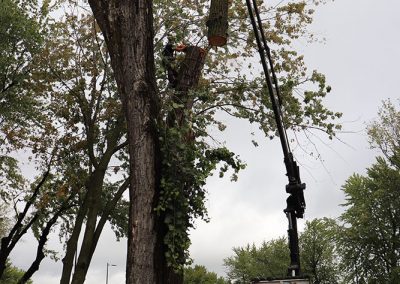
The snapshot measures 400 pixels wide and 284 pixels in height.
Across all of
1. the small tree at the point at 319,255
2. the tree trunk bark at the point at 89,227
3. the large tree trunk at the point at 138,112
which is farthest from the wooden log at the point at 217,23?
the small tree at the point at 319,255

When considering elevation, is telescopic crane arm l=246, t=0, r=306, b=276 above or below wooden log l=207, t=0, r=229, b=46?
below

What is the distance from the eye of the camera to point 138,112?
21.0 feet

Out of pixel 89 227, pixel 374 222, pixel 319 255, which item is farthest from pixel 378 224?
pixel 89 227

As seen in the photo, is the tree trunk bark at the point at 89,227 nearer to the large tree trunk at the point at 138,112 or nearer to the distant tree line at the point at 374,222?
the large tree trunk at the point at 138,112

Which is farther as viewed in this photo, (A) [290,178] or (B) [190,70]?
(B) [190,70]

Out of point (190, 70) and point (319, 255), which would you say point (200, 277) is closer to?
point (319, 255)

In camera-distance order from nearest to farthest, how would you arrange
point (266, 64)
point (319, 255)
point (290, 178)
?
point (266, 64)
point (290, 178)
point (319, 255)

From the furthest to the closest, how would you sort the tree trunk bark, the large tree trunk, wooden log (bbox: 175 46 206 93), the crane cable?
1. the tree trunk bark
2. wooden log (bbox: 175 46 206 93)
3. the large tree trunk
4. the crane cable

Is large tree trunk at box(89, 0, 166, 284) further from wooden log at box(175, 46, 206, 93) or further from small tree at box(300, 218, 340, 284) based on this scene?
small tree at box(300, 218, 340, 284)

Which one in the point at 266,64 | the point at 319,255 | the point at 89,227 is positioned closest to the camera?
the point at 266,64

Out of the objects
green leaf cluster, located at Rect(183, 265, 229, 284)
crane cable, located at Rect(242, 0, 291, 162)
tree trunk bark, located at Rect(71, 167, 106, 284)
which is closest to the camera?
crane cable, located at Rect(242, 0, 291, 162)

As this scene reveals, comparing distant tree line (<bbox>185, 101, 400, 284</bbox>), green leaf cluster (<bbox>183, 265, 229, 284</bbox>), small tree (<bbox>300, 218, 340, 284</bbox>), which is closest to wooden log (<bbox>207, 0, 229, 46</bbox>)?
distant tree line (<bbox>185, 101, 400, 284</bbox>)

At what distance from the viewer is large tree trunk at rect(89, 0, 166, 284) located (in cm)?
582

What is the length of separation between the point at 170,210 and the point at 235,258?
57.9m
